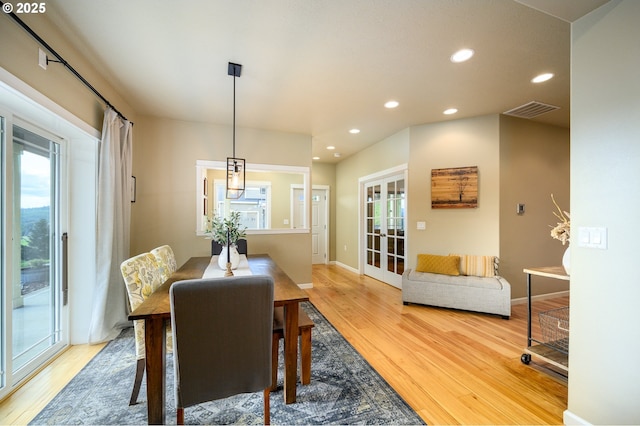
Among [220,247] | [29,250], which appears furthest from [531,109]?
[29,250]

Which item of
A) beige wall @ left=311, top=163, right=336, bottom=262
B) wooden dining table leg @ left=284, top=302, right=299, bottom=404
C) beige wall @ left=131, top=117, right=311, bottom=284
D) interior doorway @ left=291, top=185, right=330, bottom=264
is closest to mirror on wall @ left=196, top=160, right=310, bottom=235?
interior doorway @ left=291, top=185, right=330, bottom=264

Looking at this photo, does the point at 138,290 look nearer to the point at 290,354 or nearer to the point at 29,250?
the point at 290,354

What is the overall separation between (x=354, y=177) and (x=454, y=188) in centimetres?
250

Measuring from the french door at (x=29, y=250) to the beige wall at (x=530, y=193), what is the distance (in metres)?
4.93

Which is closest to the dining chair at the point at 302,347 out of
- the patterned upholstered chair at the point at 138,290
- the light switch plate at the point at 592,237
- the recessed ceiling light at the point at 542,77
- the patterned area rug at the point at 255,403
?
the patterned area rug at the point at 255,403

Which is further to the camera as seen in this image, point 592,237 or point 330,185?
point 330,185

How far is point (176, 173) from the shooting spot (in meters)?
3.75

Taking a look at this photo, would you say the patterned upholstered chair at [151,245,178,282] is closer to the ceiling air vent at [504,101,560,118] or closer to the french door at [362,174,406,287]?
the french door at [362,174,406,287]

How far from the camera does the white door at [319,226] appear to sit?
6.79 meters

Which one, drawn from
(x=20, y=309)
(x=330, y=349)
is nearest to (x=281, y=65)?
(x=330, y=349)

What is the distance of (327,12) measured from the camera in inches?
69.1

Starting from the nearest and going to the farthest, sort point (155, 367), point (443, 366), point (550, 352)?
point (155, 367) < point (550, 352) < point (443, 366)

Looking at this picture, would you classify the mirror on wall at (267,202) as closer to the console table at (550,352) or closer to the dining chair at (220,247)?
the dining chair at (220,247)

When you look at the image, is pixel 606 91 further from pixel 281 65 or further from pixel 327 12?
pixel 281 65
